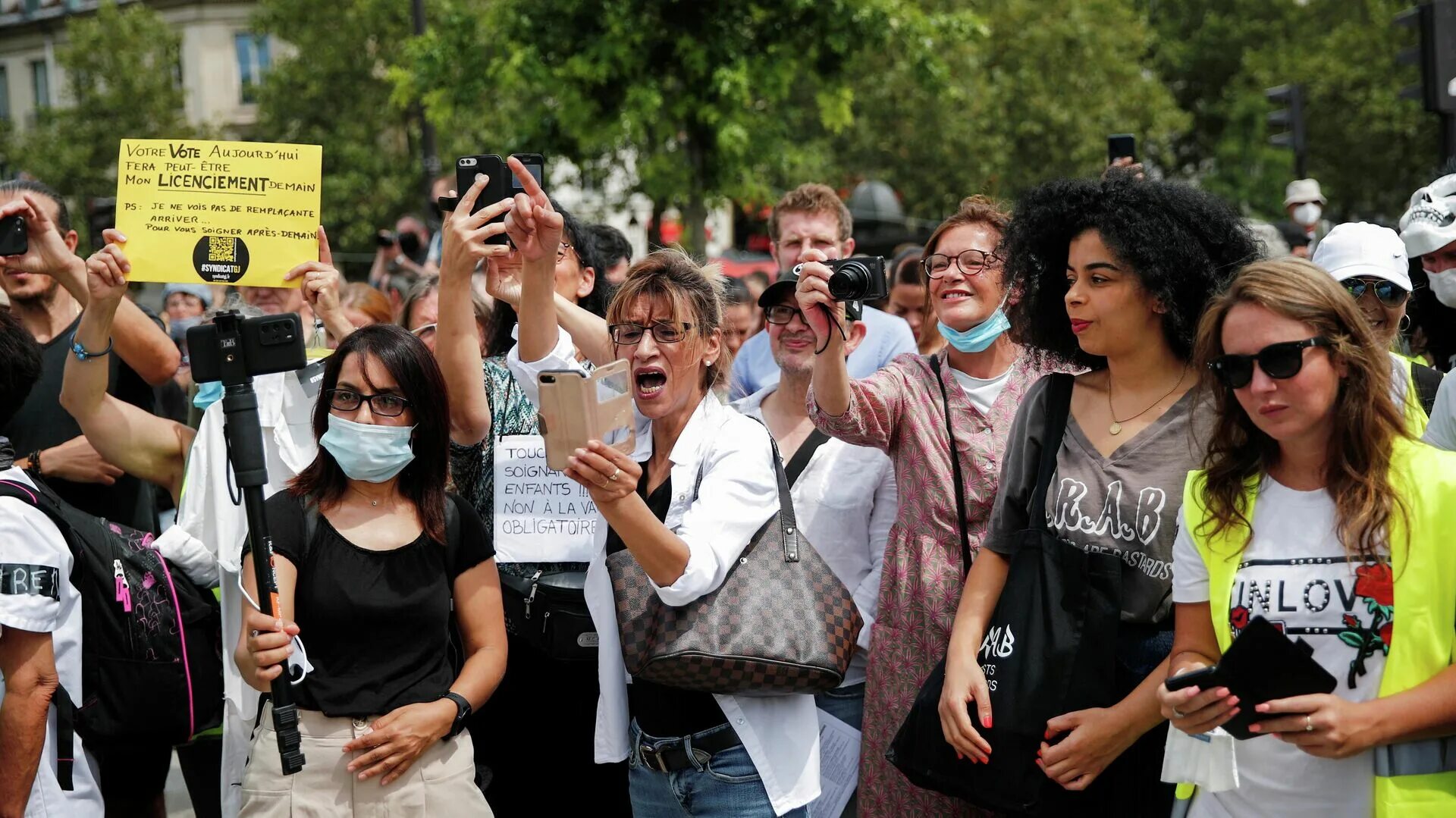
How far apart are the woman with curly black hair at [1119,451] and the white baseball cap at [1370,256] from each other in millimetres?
629

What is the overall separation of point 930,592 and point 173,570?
229 cm

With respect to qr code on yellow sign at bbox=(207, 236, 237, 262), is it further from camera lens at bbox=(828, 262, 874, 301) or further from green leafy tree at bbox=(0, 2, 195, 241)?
green leafy tree at bbox=(0, 2, 195, 241)

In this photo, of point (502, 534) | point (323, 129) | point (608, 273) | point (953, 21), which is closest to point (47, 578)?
point (502, 534)

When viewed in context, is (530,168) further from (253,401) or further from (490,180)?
(253,401)

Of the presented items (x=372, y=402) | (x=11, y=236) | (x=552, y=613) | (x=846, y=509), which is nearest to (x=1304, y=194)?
(x=846, y=509)

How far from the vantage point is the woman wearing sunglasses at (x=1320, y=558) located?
2.71m

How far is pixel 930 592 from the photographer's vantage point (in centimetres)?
380

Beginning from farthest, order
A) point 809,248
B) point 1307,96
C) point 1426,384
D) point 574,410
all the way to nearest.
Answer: point 1307,96, point 809,248, point 1426,384, point 574,410

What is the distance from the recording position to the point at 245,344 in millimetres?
3174

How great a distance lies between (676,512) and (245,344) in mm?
1102

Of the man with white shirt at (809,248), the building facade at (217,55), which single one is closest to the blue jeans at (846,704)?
the man with white shirt at (809,248)

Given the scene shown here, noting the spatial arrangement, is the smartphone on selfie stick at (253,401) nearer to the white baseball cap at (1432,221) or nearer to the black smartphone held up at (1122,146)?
the black smartphone held up at (1122,146)

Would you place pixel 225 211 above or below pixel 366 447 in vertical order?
above

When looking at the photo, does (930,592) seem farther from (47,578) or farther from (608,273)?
(608,273)
